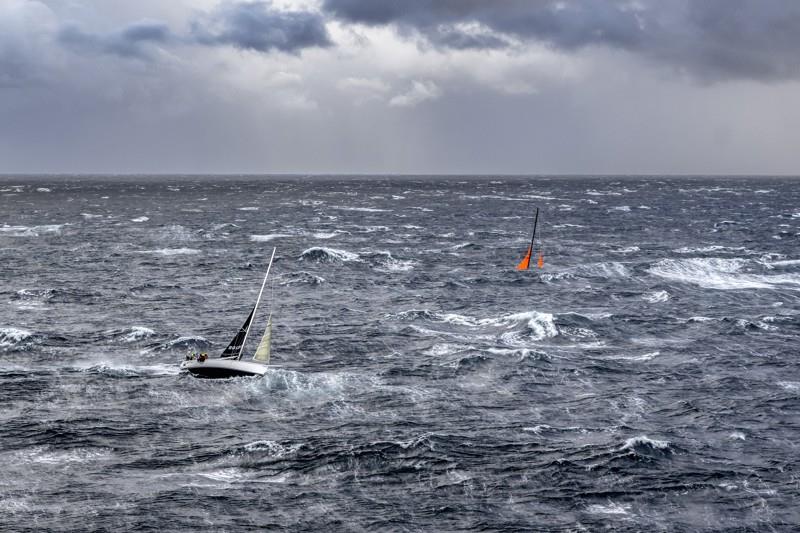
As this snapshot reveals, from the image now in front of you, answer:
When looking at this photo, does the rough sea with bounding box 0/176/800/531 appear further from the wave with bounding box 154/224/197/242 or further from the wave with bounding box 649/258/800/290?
the wave with bounding box 154/224/197/242

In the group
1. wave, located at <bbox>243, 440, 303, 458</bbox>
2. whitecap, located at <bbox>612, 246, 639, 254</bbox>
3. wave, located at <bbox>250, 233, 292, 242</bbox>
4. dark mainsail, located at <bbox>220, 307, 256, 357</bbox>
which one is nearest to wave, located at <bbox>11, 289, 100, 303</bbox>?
dark mainsail, located at <bbox>220, 307, 256, 357</bbox>

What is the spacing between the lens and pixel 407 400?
55.2 metres

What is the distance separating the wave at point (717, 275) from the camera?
329 ft

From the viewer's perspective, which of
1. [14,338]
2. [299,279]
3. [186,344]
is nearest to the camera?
[14,338]

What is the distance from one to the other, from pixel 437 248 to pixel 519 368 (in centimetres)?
7308

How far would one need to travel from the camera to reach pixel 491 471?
142 ft

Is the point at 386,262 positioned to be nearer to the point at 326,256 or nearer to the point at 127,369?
the point at 326,256

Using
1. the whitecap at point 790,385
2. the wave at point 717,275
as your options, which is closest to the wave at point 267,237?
the wave at point 717,275

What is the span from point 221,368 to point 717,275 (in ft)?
236

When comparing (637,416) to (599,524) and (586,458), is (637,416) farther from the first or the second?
(599,524)

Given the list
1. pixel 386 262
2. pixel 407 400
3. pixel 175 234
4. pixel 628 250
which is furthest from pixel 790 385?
pixel 175 234

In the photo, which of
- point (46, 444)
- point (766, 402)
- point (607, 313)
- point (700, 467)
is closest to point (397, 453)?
point (700, 467)

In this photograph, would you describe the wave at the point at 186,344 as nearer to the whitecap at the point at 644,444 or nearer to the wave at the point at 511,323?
the wave at the point at 511,323

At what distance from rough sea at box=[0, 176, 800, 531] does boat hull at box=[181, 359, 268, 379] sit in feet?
3.83
